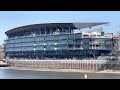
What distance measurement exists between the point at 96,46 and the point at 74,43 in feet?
3.66

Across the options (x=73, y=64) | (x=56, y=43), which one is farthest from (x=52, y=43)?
(x=73, y=64)

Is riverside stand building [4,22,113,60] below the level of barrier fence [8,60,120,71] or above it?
above

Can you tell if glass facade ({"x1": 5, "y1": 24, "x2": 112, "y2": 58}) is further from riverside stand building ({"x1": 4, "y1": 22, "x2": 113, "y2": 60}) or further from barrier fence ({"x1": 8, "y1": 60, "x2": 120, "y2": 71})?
barrier fence ({"x1": 8, "y1": 60, "x2": 120, "y2": 71})

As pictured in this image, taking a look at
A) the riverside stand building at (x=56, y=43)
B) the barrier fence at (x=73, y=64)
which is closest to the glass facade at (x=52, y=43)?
the riverside stand building at (x=56, y=43)

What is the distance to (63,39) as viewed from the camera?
1412 centimetres

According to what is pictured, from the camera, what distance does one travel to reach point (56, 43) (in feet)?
45.6

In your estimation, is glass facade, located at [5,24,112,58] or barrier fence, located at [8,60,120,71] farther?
barrier fence, located at [8,60,120,71]

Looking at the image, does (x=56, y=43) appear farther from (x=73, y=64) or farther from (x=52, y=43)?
(x=73, y=64)

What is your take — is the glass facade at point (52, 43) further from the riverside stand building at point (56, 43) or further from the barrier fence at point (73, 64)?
the barrier fence at point (73, 64)

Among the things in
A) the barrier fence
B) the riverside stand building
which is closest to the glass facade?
the riverside stand building

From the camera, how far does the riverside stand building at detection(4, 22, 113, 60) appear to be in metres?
11.3
